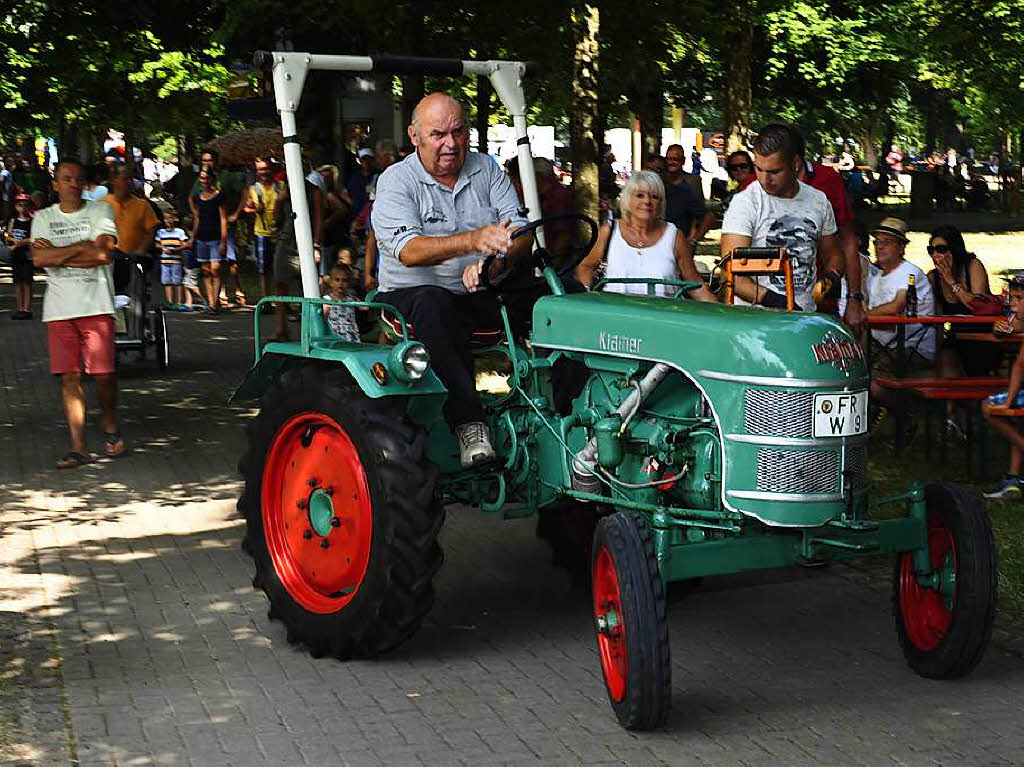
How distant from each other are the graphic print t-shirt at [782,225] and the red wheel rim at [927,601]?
1.88 metres

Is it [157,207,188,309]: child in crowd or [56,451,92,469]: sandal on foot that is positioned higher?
[157,207,188,309]: child in crowd

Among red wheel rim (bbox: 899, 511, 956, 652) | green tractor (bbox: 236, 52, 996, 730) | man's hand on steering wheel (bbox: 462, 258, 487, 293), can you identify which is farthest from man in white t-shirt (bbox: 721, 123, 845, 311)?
red wheel rim (bbox: 899, 511, 956, 652)

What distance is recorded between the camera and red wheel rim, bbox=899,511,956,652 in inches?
242

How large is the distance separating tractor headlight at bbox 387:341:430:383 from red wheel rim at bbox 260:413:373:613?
405 mm

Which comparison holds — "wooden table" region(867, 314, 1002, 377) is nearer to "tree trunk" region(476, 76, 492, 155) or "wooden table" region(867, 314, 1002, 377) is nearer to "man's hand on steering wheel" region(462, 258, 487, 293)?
"tree trunk" region(476, 76, 492, 155)

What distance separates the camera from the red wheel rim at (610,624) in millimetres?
5723

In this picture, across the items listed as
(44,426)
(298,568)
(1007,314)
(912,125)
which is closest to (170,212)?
(44,426)

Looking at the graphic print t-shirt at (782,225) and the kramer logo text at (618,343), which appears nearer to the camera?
the kramer logo text at (618,343)

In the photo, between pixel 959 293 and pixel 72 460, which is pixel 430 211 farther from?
pixel 959 293

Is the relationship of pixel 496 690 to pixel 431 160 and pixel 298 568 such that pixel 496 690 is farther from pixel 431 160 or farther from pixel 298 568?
pixel 431 160

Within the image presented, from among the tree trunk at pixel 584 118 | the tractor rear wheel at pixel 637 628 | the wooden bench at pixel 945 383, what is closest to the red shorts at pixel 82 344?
the wooden bench at pixel 945 383

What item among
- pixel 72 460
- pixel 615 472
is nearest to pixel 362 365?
pixel 615 472

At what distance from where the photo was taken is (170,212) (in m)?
21.2

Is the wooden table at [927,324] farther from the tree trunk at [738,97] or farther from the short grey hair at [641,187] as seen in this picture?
the tree trunk at [738,97]
